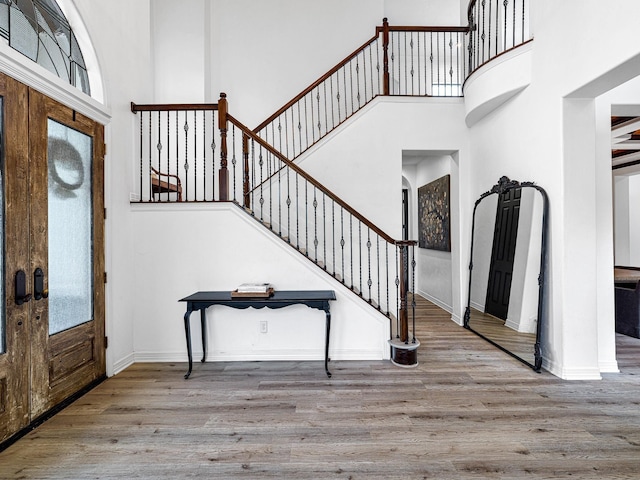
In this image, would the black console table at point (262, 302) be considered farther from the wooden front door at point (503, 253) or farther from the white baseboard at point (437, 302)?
the white baseboard at point (437, 302)

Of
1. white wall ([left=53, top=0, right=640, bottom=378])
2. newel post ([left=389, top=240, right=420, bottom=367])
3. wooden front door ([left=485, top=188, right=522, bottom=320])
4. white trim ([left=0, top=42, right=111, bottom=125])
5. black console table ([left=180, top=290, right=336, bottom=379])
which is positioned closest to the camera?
white trim ([left=0, top=42, right=111, bottom=125])

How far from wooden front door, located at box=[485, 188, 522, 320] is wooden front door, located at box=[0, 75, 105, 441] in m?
4.32

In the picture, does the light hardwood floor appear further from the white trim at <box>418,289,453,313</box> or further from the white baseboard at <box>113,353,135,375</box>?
the white trim at <box>418,289,453,313</box>

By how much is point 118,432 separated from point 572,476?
9.37 ft

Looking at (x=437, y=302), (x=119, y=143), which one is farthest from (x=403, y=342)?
(x=119, y=143)

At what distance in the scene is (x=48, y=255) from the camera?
2477 mm

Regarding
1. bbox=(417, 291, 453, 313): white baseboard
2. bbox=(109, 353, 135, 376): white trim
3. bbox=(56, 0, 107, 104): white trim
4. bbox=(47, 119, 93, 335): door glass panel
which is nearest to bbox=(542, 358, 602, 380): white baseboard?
bbox=(417, 291, 453, 313): white baseboard

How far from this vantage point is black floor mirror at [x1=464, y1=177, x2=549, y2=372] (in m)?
3.36

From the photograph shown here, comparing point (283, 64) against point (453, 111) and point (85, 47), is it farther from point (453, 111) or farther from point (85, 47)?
point (85, 47)

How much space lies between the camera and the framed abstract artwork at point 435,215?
19.1 feet

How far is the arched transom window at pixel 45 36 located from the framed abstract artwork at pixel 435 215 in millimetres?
5211

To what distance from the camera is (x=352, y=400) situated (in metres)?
2.70

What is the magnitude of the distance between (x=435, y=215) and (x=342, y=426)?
4893mm

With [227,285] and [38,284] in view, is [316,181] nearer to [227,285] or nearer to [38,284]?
[227,285]
